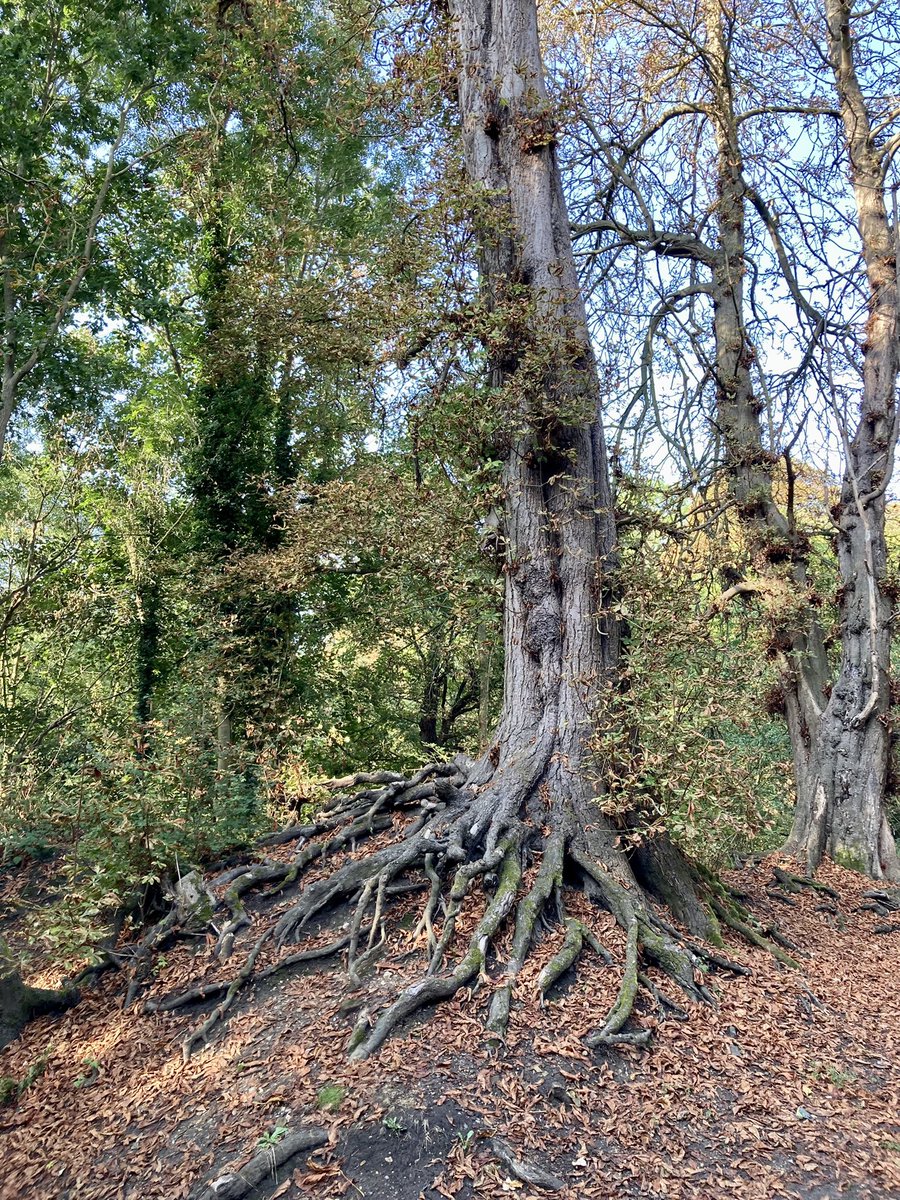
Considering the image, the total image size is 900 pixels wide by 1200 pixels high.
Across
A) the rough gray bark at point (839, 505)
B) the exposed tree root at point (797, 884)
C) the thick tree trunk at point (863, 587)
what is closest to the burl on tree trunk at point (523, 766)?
the exposed tree root at point (797, 884)

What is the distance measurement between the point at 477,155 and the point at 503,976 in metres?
6.39

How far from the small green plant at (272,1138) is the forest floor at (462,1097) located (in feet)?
0.04

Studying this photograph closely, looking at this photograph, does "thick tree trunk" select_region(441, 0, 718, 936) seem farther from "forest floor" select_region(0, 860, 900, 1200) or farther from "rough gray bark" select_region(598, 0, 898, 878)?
"rough gray bark" select_region(598, 0, 898, 878)

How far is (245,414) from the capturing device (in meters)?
12.4

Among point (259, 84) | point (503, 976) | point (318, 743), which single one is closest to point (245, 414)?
point (259, 84)

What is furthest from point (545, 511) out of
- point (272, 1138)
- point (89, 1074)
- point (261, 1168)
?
point (89, 1074)

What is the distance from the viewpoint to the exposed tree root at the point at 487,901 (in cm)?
409

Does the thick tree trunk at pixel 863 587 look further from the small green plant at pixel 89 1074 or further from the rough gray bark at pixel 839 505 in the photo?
the small green plant at pixel 89 1074

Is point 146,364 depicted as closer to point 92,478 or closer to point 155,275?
point 155,275

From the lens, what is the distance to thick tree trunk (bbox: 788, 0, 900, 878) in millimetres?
7887

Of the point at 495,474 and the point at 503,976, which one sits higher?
the point at 495,474

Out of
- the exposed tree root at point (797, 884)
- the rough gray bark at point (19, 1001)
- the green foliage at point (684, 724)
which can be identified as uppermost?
the green foliage at point (684, 724)

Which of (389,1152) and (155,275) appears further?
(155,275)

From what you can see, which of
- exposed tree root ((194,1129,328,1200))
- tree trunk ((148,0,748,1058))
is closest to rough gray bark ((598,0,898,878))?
tree trunk ((148,0,748,1058))
